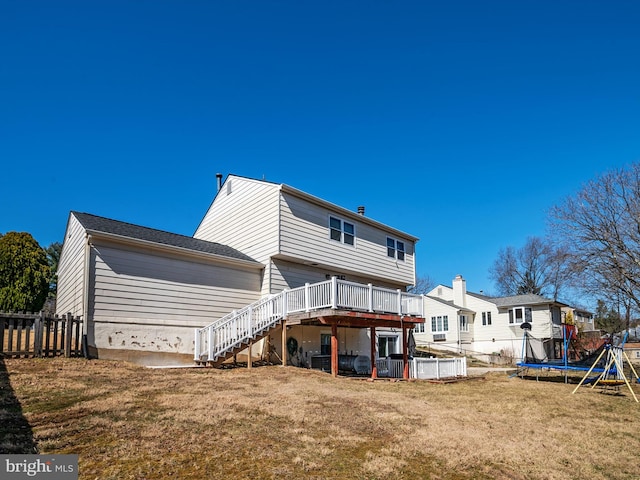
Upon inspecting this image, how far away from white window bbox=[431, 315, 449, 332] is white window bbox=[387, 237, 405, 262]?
53.1 ft

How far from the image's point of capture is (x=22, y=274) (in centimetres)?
2278

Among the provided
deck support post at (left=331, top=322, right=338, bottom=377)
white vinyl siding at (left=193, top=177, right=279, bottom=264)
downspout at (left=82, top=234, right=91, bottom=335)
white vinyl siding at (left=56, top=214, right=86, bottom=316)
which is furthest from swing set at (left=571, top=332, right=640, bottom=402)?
white vinyl siding at (left=56, top=214, right=86, bottom=316)

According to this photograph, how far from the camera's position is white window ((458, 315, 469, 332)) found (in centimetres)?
3934

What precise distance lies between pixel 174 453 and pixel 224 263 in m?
12.7

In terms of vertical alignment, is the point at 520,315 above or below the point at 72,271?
below

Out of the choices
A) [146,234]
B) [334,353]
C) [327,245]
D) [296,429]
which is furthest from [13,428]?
[327,245]

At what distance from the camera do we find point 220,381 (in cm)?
1183

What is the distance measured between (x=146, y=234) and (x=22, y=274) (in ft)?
33.6

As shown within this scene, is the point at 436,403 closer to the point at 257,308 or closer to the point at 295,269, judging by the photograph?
the point at 257,308

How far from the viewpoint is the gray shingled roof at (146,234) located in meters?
15.4

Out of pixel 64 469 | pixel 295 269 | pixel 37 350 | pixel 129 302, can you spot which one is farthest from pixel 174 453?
pixel 295 269

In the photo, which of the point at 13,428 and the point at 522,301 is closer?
the point at 13,428

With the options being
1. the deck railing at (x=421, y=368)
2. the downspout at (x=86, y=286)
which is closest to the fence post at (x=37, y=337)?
the downspout at (x=86, y=286)

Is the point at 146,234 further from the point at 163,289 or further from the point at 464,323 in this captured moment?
the point at 464,323
